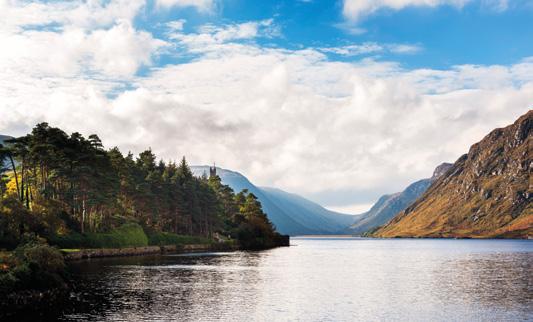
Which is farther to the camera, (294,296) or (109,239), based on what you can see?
(109,239)

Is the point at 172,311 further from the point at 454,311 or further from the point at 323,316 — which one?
the point at 454,311

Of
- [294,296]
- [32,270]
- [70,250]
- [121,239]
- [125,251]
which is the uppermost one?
[121,239]

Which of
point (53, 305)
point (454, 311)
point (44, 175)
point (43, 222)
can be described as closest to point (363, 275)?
point (454, 311)

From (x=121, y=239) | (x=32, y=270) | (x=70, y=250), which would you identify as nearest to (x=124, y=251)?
(x=121, y=239)

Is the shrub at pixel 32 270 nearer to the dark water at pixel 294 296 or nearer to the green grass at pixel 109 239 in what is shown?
the dark water at pixel 294 296

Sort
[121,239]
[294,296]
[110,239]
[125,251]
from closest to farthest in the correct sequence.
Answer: [294,296] < [110,239] < [121,239] < [125,251]

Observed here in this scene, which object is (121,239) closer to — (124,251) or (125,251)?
(124,251)

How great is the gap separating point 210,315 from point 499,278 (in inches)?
2380

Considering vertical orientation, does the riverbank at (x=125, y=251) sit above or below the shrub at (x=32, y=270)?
below

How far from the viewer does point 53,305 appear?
179ft

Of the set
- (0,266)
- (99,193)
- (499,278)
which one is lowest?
(499,278)

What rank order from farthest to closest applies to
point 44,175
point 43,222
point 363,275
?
point 44,175
point 43,222
point 363,275

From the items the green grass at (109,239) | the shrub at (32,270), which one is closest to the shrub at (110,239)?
the green grass at (109,239)

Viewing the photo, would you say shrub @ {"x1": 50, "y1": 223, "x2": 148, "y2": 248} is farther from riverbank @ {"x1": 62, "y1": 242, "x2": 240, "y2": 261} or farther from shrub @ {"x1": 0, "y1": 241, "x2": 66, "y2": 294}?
shrub @ {"x1": 0, "y1": 241, "x2": 66, "y2": 294}
